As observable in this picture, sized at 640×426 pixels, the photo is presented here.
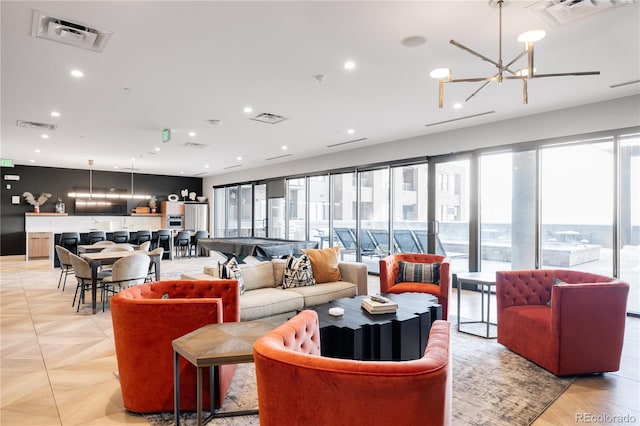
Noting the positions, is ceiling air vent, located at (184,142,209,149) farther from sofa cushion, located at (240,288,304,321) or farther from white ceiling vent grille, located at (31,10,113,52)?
sofa cushion, located at (240,288,304,321)

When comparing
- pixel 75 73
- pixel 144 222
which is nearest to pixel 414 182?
pixel 75 73

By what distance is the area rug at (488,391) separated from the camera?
100 inches

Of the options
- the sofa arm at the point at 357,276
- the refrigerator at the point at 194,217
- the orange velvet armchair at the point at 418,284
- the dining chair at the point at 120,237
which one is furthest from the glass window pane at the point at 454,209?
the refrigerator at the point at 194,217

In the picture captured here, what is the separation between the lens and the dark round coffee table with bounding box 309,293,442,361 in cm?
290

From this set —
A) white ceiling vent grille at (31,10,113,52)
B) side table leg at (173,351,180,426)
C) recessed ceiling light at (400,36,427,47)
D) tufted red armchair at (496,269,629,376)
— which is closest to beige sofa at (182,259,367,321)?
side table leg at (173,351,180,426)

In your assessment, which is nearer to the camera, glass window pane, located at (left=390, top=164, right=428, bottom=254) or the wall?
the wall

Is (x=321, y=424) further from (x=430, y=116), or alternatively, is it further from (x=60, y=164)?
(x=60, y=164)

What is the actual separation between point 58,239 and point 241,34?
875 centimetres

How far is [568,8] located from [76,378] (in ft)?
16.5

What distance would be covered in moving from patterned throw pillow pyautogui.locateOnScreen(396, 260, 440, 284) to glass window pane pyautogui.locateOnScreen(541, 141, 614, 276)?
7.94ft

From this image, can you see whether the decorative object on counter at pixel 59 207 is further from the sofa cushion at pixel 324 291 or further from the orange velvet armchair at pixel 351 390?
the orange velvet armchair at pixel 351 390

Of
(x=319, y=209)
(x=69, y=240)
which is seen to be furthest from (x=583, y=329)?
(x=69, y=240)

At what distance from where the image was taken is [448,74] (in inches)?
125

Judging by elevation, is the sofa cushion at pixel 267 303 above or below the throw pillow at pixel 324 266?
below
